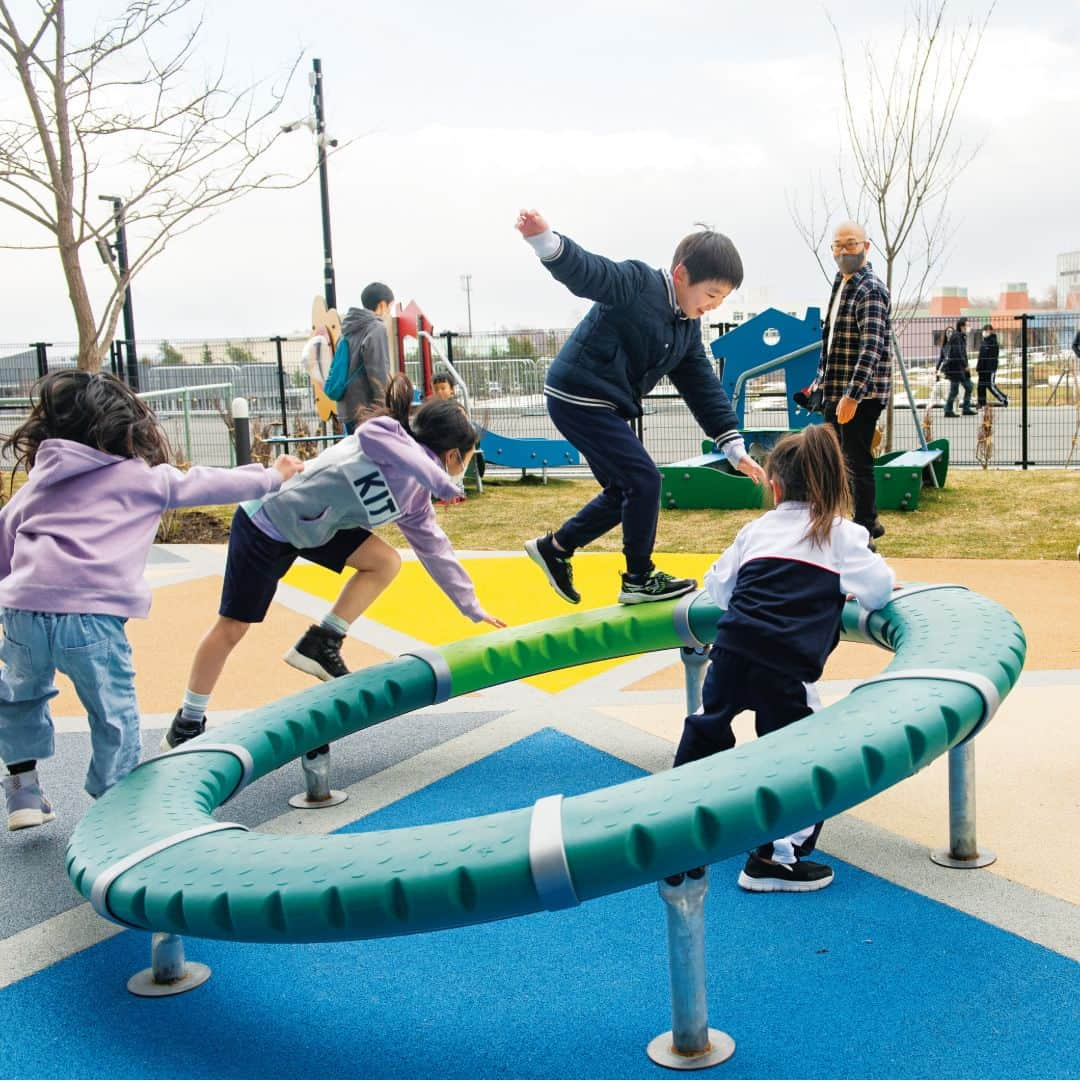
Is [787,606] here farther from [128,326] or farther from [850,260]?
[128,326]

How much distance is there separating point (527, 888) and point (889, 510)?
782cm

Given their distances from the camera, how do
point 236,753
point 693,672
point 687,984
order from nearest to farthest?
point 687,984 < point 236,753 < point 693,672

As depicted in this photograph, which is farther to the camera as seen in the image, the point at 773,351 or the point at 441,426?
the point at 773,351

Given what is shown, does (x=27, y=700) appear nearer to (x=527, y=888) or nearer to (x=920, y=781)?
(x=527, y=888)

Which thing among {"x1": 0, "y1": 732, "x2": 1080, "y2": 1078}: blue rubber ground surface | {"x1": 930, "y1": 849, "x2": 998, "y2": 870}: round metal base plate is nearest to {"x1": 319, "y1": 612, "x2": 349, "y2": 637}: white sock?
{"x1": 0, "y1": 732, "x2": 1080, "y2": 1078}: blue rubber ground surface

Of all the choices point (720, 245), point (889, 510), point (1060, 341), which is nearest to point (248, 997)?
point (720, 245)

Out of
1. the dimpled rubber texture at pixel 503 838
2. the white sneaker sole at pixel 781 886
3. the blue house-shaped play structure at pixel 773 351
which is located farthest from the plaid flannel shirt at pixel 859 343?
the white sneaker sole at pixel 781 886

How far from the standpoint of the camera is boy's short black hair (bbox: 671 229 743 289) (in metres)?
3.95

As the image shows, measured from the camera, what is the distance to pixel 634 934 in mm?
2857

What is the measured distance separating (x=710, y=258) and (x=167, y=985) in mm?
2688

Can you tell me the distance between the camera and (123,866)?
2.42 meters

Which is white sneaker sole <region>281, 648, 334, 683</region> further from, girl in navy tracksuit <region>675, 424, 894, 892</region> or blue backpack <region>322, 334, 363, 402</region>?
blue backpack <region>322, 334, 363, 402</region>

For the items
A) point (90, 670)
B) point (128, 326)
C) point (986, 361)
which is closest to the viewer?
point (90, 670)

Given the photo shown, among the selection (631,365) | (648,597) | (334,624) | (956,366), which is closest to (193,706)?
(334,624)
